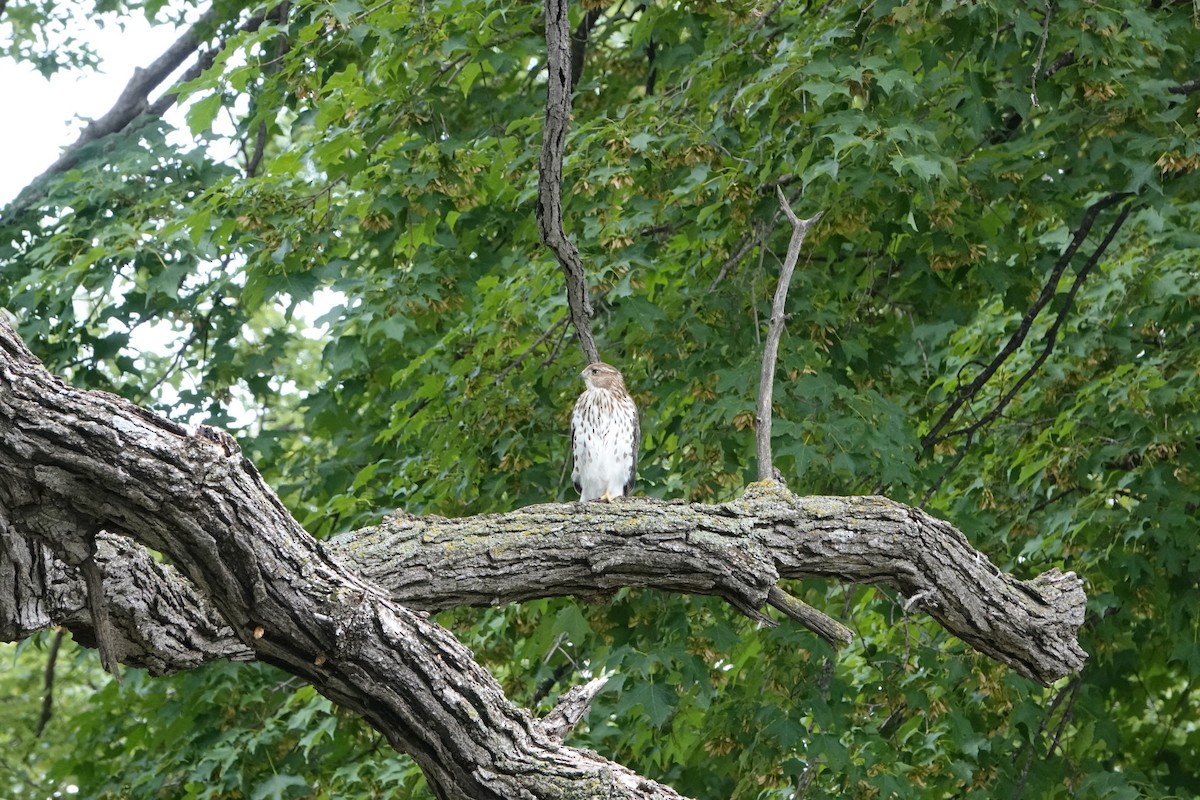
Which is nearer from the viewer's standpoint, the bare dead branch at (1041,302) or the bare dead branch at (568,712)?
the bare dead branch at (568,712)

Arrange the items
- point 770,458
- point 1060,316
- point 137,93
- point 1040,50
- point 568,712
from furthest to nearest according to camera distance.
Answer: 1. point 137,93
2. point 1060,316
3. point 1040,50
4. point 770,458
5. point 568,712

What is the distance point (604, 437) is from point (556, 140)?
2.68m

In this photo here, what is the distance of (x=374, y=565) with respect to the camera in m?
3.86

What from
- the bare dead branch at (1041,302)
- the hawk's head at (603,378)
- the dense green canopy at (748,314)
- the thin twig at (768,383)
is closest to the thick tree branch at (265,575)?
the thin twig at (768,383)

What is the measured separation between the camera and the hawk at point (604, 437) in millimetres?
6707

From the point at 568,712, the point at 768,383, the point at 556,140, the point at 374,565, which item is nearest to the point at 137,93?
the point at 556,140

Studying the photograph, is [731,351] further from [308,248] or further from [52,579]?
[52,579]

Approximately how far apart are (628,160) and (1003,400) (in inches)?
97.4

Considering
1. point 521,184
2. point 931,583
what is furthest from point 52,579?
point 521,184

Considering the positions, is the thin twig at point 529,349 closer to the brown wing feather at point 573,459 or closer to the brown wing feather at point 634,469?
the brown wing feather at point 573,459

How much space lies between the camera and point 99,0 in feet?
34.8

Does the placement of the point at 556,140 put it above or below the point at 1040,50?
below

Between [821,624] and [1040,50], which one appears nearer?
[821,624]

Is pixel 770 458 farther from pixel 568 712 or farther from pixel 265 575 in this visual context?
pixel 265 575
